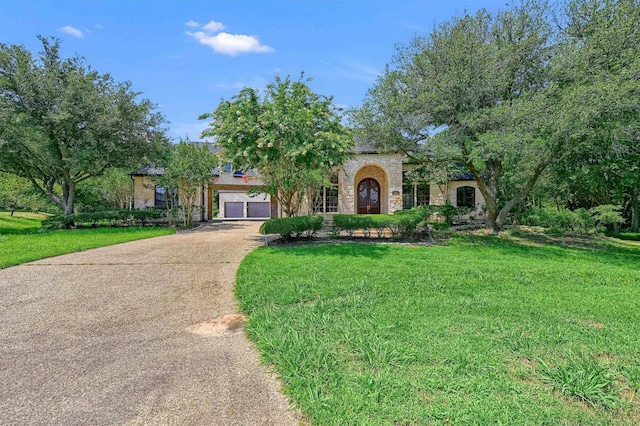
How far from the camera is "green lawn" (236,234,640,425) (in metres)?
2.37

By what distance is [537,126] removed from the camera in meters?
9.00

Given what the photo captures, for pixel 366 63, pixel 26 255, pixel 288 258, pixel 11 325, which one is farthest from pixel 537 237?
pixel 26 255

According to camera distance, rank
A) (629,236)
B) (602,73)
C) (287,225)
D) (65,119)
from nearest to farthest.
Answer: (602,73), (287,225), (65,119), (629,236)

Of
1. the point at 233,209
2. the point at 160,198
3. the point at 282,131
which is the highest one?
the point at 282,131

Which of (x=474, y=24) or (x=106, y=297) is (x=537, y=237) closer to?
(x=474, y=24)

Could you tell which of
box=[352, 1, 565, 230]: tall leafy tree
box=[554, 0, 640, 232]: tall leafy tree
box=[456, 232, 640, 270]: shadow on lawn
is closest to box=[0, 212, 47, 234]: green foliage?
box=[352, 1, 565, 230]: tall leafy tree

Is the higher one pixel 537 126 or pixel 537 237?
pixel 537 126

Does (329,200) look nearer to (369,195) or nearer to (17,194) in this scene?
(369,195)

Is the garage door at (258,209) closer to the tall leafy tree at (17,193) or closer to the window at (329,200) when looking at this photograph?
the window at (329,200)

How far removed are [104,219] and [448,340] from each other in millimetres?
17823

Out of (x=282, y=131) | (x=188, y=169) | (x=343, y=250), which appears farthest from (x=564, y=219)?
(x=188, y=169)

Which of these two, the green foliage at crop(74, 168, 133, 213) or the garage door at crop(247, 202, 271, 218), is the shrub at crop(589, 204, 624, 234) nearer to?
the garage door at crop(247, 202, 271, 218)

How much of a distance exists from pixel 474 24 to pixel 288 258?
10.7 meters

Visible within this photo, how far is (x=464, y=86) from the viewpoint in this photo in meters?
10.5
